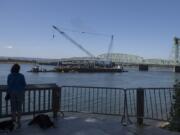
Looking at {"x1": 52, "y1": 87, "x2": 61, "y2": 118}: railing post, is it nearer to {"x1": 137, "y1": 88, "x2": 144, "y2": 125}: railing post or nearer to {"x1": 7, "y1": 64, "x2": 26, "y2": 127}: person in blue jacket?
{"x1": 7, "y1": 64, "x2": 26, "y2": 127}: person in blue jacket

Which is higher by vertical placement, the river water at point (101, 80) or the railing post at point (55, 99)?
the railing post at point (55, 99)

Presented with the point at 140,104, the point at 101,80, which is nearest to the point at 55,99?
the point at 140,104

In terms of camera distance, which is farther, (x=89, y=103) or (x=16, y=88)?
(x=89, y=103)

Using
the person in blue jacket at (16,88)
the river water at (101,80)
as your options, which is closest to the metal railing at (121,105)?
the person in blue jacket at (16,88)

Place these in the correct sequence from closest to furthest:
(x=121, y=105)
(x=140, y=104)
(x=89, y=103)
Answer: (x=140, y=104) < (x=89, y=103) < (x=121, y=105)

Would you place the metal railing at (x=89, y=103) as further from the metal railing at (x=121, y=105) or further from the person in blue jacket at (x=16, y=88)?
the person in blue jacket at (x=16, y=88)

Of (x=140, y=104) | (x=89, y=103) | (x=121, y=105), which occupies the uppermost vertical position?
(x=140, y=104)

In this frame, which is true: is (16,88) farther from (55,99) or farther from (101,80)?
(101,80)

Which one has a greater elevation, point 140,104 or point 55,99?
point 55,99

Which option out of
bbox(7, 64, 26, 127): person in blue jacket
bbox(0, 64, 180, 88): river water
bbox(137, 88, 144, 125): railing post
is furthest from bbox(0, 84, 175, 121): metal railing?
bbox(0, 64, 180, 88): river water

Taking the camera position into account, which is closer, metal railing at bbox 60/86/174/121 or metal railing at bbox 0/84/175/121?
metal railing at bbox 0/84/175/121

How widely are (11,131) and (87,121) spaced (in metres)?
2.16

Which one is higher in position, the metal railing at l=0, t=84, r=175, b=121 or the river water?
the metal railing at l=0, t=84, r=175, b=121

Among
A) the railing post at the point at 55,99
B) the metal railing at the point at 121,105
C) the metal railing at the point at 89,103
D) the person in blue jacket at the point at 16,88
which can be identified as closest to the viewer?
the person in blue jacket at the point at 16,88
